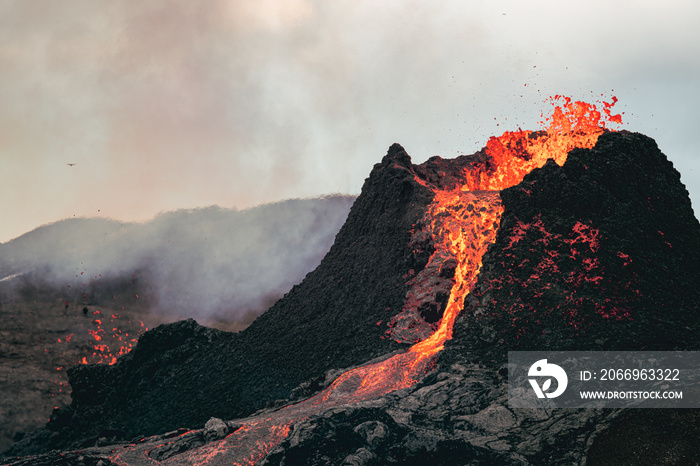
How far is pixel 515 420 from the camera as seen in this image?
19062 mm

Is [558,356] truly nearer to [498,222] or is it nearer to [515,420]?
[515,420]

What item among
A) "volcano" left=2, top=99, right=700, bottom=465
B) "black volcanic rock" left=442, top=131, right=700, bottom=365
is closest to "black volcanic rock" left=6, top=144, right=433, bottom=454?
"volcano" left=2, top=99, right=700, bottom=465

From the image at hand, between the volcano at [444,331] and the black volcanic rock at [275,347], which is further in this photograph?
the black volcanic rock at [275,347]

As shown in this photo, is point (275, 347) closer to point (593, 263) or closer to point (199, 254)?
point (593, 263)

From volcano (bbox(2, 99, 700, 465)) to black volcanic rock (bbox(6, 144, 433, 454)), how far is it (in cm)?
11

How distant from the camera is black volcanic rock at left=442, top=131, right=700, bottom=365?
835 inches

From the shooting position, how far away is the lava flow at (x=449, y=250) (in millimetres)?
21062

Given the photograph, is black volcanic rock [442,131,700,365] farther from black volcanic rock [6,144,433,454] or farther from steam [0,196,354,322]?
steam [0,196,354,322]

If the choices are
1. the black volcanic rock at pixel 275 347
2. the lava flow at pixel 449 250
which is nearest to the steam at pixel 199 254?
the black volcanic rock at pixel 275 347

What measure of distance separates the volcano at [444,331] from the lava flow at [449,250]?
0.29ft

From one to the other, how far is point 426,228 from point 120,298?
4438cm

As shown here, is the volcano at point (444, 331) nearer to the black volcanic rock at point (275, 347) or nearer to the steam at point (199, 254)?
the black volcanic rock at point (275, 347)

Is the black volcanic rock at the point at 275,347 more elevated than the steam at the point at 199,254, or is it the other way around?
the steam at the point at 199,254

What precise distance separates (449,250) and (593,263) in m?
7.29
